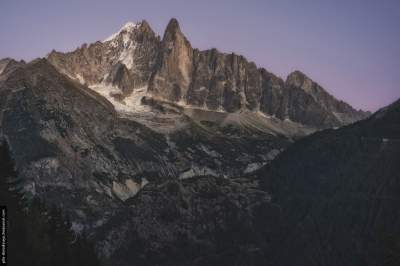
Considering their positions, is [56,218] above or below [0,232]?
below

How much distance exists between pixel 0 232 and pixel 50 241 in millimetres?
74651

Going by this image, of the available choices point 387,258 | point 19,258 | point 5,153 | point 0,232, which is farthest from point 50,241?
point 0,232

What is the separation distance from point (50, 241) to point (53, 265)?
8.86 metres

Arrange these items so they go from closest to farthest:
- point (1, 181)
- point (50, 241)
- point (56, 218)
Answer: point (1, 181)
point (50, 241)
point (56, 218)

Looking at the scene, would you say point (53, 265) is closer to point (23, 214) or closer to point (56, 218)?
point (23, 214)

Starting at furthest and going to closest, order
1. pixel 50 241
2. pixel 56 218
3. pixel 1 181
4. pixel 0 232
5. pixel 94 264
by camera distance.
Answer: pixel 56 218
pixel 94 264
pixel 50 241
pixel 1 181
pixel 0 232

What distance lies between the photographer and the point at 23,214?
Answer: 15100cm

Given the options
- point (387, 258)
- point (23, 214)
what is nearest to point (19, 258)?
point (23, 214)

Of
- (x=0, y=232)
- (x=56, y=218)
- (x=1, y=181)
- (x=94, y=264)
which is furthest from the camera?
(x=56, y=218)

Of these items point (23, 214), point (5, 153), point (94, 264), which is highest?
point (5, 153)

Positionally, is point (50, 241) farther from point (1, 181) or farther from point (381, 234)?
point (381, 234)

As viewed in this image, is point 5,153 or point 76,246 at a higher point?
point 5,153

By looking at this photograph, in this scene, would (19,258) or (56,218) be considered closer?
(19,258)

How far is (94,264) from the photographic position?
173m
